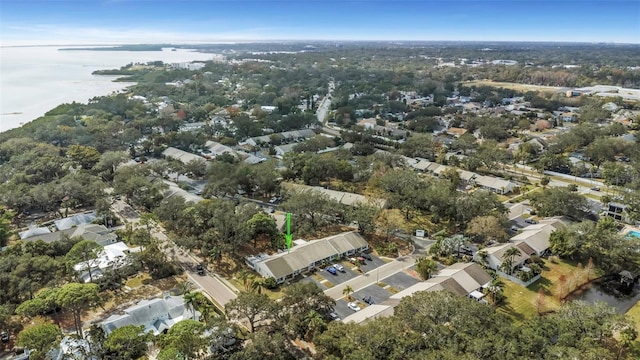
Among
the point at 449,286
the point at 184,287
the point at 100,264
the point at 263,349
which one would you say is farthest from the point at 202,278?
the point at 449,286

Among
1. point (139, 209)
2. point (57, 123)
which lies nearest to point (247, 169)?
point (139, 209)

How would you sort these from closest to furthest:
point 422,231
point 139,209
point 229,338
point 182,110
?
point 229,338, point 422,231, point 139,209, point 182,110

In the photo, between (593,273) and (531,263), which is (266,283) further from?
(593,273)

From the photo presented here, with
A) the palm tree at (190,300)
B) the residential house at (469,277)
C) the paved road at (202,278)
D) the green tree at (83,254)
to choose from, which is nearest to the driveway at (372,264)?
the residential house at (469,277)

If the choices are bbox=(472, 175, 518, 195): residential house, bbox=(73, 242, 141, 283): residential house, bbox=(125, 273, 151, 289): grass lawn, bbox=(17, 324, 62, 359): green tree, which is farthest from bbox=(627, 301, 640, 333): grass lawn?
bbox=(73, 242, 141, 283): residential house

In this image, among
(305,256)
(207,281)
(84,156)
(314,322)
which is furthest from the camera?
(84,156)

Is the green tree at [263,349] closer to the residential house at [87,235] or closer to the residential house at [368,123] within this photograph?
the residential house at [87,235]

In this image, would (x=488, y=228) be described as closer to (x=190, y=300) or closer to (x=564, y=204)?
(x=564, y=204)
